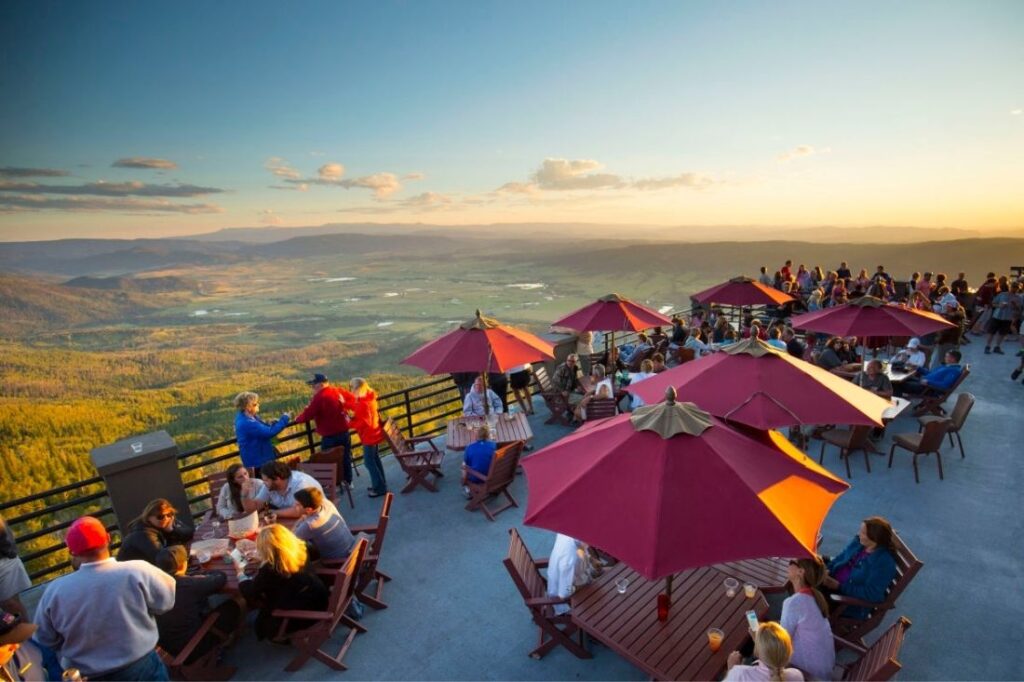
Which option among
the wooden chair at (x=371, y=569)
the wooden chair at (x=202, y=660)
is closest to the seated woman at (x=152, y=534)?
the wooden chair at (x=202, y=660)

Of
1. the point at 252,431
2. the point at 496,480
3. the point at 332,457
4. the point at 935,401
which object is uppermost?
the point at 252,431

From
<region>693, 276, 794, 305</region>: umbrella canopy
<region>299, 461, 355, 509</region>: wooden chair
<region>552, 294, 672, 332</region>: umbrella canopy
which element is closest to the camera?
<region>299, 461, 355, 509</region>: wooden chair

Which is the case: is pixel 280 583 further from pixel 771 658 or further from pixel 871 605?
pixel 871 605

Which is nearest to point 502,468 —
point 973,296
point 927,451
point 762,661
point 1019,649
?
point 762,661

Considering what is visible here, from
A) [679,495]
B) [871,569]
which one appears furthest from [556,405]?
[679,495]

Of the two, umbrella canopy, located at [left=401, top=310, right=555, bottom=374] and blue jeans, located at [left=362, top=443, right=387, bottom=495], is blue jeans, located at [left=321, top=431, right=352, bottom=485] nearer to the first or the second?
blue jeans, located at [left=362, top=443, right=387, bottom=495]

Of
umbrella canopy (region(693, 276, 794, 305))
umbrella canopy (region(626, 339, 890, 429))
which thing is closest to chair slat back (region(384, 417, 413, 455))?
umbrella canopy (region(626, 339, 890, 429))

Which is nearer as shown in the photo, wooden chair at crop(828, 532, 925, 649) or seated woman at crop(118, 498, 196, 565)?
wooden chair at crop(828, 532, 925, 649)

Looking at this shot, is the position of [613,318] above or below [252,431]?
above
